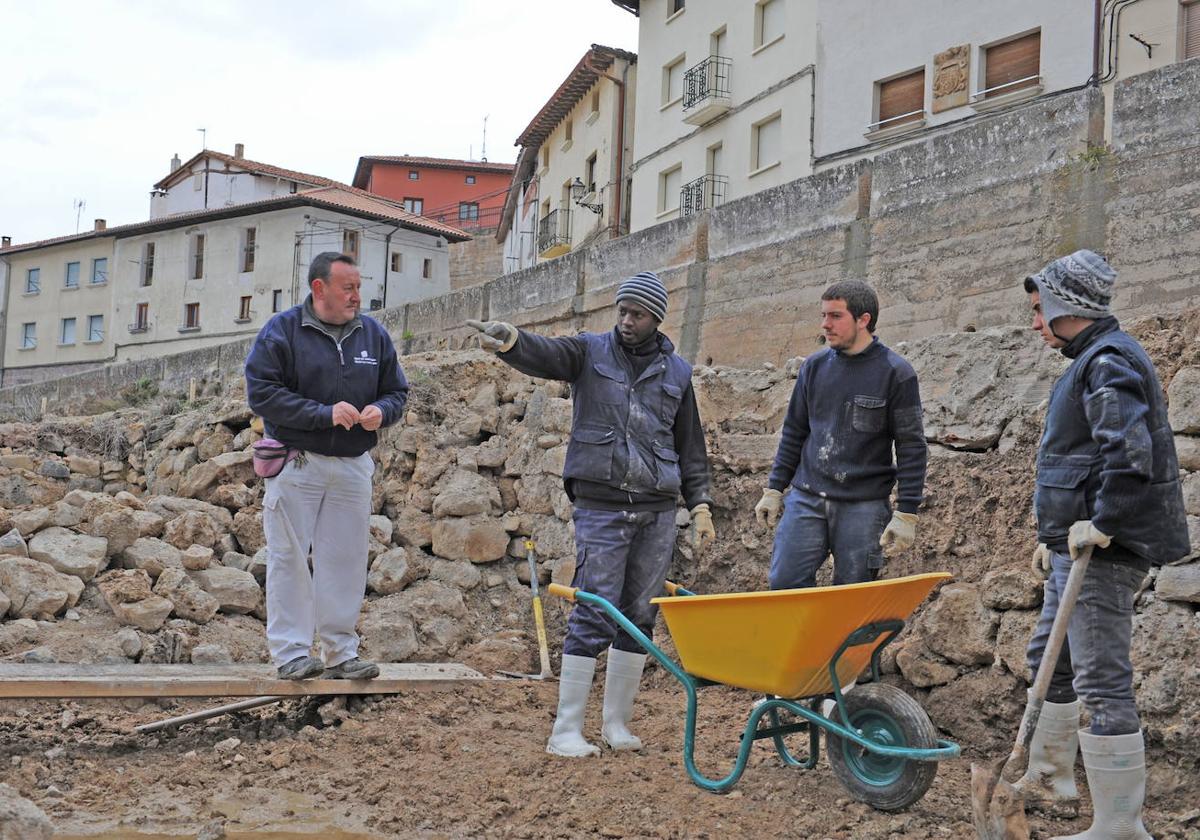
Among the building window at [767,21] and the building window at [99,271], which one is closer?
the building window at [767,21]

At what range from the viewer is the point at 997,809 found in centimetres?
280

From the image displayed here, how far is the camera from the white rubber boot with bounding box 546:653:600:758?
389 centimetres

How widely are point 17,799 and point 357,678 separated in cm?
181

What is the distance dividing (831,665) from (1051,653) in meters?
0.62

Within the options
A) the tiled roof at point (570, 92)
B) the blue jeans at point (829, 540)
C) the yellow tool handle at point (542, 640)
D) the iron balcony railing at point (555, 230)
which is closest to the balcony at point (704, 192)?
the tiled roof at point (570, 92)

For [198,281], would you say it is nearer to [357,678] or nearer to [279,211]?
[279,211]

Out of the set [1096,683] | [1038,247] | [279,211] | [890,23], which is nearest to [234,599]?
[1096,683]

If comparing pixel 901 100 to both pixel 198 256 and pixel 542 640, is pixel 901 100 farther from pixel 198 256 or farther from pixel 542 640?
pixel 198 256

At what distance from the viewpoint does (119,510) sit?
6.16 metres

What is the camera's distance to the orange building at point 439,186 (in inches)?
1737

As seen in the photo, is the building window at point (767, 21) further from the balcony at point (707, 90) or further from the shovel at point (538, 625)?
the shovel at point (538, 625)

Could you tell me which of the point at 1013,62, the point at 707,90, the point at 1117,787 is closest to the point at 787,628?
the point at 1117,787

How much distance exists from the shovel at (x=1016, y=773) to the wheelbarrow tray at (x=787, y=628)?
37 centimetres

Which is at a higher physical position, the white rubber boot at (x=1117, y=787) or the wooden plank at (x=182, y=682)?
the white rubber boot at (x=1117, y=787)
